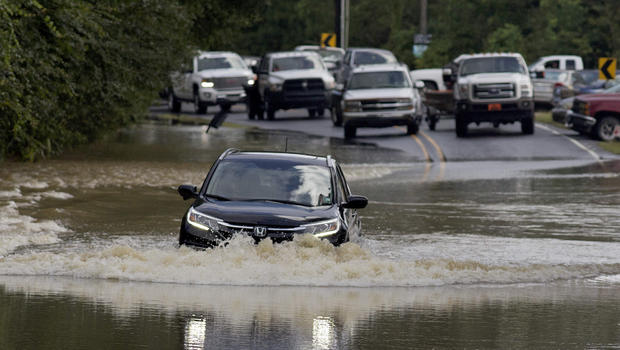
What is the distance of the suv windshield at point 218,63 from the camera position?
52.5 meters

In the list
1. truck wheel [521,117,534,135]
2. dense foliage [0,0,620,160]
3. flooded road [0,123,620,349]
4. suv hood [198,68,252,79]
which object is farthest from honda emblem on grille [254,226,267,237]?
suv hood [198,68,252,79]

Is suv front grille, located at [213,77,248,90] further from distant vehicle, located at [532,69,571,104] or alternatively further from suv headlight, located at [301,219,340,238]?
suv headlight, located at [301,219,340,238]

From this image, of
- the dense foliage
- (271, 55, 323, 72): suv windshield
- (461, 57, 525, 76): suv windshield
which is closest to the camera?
the dense foliage

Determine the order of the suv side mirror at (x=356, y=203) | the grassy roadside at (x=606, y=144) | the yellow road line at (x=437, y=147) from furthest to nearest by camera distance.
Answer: the grassy roadside at (x=606, y=144) < the yellow road line at (x=437, y=147) < the suv side mirror at (x=356, y=203)

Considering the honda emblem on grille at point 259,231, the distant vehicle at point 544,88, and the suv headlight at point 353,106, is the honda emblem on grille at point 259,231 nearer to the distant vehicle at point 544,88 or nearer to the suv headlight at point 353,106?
the suv headlight at point 353,106

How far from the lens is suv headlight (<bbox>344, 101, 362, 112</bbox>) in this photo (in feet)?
128

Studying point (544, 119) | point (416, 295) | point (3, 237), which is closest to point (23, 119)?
point (3, 237)

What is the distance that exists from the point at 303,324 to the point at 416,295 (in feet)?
7.69

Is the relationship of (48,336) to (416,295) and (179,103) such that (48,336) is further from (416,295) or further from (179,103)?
(179,103)

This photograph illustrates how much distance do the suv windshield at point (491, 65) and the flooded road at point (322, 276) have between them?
14848mm

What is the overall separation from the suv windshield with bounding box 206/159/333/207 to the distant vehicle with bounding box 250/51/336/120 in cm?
3177

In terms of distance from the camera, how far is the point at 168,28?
1164 inches

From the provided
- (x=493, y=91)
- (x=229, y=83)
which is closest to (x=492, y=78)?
(x=493, y=91)

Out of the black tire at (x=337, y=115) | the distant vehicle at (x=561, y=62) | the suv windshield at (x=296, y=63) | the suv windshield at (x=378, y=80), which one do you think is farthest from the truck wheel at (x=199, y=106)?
the distant vehicle at (x=561, y=62)
